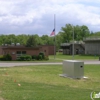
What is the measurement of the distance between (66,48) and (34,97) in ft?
330

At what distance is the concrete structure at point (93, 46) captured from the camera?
89.6 m

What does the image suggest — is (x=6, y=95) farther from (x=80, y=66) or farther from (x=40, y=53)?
(x=40, y=53)

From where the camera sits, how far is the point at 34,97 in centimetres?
1020

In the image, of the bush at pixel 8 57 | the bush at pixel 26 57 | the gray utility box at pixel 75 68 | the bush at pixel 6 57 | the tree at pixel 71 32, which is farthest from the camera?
the tree at pixel 71 32

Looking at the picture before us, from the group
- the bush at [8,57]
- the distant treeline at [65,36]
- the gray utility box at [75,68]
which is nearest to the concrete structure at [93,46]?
the distant treeline at [65,36]

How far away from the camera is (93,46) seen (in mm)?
91312

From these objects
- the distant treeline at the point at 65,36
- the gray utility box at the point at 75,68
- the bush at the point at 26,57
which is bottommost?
the bush at the point at 26,57

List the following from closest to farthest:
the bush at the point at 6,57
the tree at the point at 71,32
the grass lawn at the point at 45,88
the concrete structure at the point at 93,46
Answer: the grass lawn at the point at 45,88, the bush at the point at 6,57, the concrete structure at the point at 93,46, the tree at the point at 71,32

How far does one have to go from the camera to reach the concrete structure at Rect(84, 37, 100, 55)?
3529 inches

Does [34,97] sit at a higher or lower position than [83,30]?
lower

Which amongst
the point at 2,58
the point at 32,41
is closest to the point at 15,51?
the point at 2,58

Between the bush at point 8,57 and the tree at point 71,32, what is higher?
the tree at point 71,32

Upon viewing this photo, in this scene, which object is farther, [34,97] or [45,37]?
[45,37]

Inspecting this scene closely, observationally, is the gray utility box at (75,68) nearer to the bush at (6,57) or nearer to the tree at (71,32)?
the bush at (6,57)
